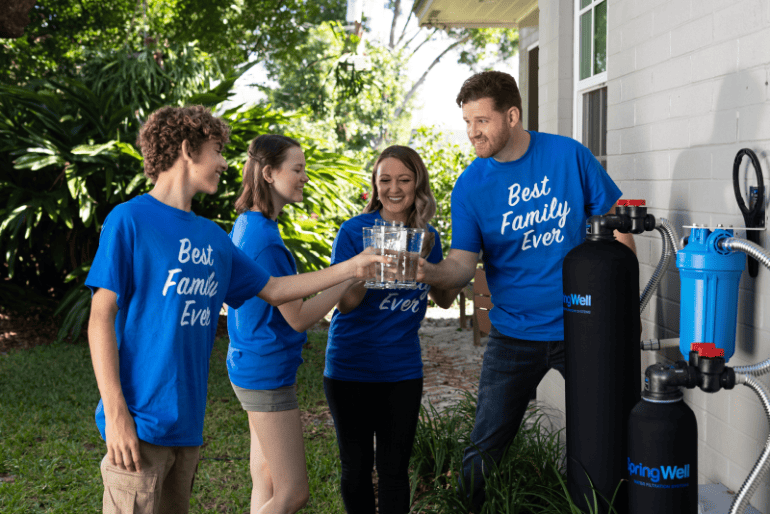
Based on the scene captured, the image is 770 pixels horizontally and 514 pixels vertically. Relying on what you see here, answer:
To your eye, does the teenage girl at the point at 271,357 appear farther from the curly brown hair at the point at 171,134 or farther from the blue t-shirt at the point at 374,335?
the curly brown hair at the point at 171,134

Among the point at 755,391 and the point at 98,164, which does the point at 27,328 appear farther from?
the point at 755,391

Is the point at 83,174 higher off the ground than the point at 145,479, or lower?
higher

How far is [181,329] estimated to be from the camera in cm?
204

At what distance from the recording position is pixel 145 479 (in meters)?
1.98

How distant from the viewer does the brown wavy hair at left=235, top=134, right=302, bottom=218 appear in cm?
275

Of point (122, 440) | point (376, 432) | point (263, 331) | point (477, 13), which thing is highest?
point (477, 13)

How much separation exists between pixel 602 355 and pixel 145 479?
153 cm

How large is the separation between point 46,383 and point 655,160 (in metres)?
6.19

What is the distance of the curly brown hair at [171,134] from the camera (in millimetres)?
2100

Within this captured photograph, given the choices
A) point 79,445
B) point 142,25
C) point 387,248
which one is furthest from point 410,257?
point 142,25

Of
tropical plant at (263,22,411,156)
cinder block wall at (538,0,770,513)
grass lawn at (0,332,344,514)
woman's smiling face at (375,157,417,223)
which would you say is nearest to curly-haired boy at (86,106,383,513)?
woman's smiling face at (375,157,417,223)

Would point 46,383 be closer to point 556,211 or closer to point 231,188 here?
point 231,188

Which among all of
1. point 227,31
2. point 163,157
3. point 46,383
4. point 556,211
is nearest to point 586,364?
point 556,211

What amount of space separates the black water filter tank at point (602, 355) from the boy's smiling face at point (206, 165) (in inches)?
49.5
